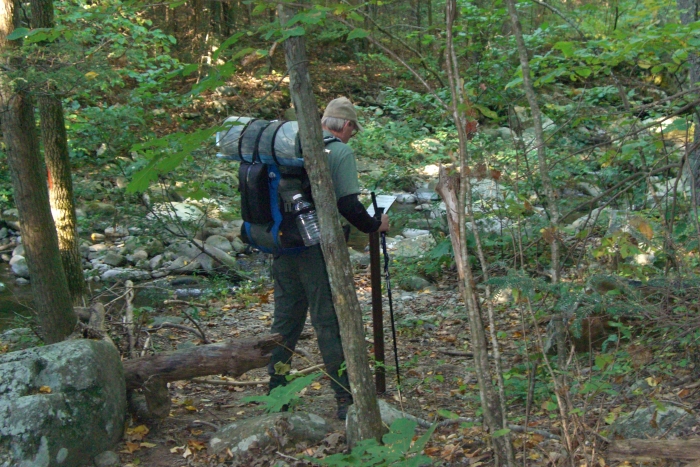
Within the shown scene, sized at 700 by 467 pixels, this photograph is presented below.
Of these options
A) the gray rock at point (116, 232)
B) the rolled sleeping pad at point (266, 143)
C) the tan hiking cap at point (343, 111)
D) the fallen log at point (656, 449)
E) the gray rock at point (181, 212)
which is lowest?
the fallen log at point (656, 449)

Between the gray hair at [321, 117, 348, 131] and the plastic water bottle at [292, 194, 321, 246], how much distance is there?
54 centimetres

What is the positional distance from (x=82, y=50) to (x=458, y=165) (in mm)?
3601

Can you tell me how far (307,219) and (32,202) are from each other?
2406mm

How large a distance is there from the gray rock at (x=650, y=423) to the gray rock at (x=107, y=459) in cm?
270

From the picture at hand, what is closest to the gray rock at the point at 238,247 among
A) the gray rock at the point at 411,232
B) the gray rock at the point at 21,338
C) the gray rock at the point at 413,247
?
the gray rock at the point at 411,232

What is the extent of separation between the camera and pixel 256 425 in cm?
384

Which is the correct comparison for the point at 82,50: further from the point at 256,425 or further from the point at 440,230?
the point at 440,230

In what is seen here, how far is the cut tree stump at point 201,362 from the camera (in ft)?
13.8

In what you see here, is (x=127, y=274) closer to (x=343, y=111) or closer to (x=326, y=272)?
(x=326, y=272)

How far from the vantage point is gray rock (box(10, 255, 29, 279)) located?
1040 centimetres

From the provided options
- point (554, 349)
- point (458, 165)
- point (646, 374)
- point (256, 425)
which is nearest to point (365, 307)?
point (554, 349)

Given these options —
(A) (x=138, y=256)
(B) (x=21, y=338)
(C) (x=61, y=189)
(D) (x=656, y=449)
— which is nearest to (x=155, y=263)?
(A) (x=138, y=256)

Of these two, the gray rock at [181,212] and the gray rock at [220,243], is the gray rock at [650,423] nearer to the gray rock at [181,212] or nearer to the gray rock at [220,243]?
the gray rock at [181,212]

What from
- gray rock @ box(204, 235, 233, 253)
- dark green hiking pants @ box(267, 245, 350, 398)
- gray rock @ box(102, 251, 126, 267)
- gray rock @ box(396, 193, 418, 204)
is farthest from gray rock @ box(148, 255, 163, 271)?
dark green hiking pants @ box(267, 245, 350, 398)
